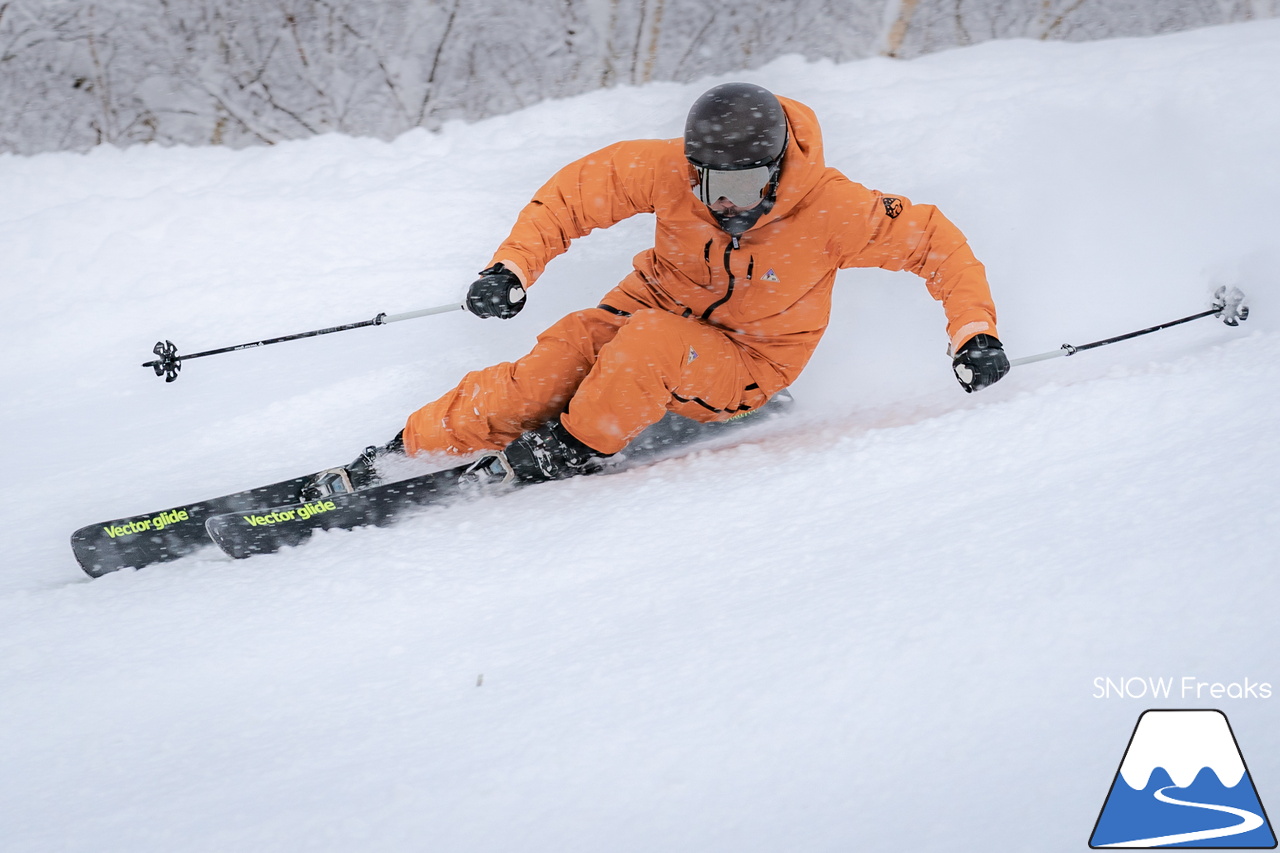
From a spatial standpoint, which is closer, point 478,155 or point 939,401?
point 939,401

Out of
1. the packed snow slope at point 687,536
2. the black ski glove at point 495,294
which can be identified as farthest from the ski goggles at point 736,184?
the packed snow slope at point 687,536

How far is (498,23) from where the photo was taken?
5.89 m

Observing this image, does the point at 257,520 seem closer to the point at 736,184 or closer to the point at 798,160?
the point at 736,184

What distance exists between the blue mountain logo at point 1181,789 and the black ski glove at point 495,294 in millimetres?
1771

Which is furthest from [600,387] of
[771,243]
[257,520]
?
[257,520]

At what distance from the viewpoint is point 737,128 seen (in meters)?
2.06

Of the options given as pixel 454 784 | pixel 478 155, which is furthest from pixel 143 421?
pixel 454 784

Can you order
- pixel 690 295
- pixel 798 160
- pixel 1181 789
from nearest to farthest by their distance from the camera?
pixel 1181 789 → pixel 798 160 → pixel 690 295

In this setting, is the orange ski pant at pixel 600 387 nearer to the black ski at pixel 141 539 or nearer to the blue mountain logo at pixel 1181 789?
the black ski at pixel 141 539

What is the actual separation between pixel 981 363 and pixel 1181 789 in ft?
4.02

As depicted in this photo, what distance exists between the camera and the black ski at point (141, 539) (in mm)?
2322

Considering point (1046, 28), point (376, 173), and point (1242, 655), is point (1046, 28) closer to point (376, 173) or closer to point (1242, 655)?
point (376, 173)

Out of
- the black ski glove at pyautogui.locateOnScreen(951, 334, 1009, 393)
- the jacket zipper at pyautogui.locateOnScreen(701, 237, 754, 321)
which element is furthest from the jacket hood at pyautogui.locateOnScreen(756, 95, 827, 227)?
the black ski glove at pyautogui.locateOnScreen(951, 334, 1009, 393)

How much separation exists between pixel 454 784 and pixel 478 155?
12.5 feet
